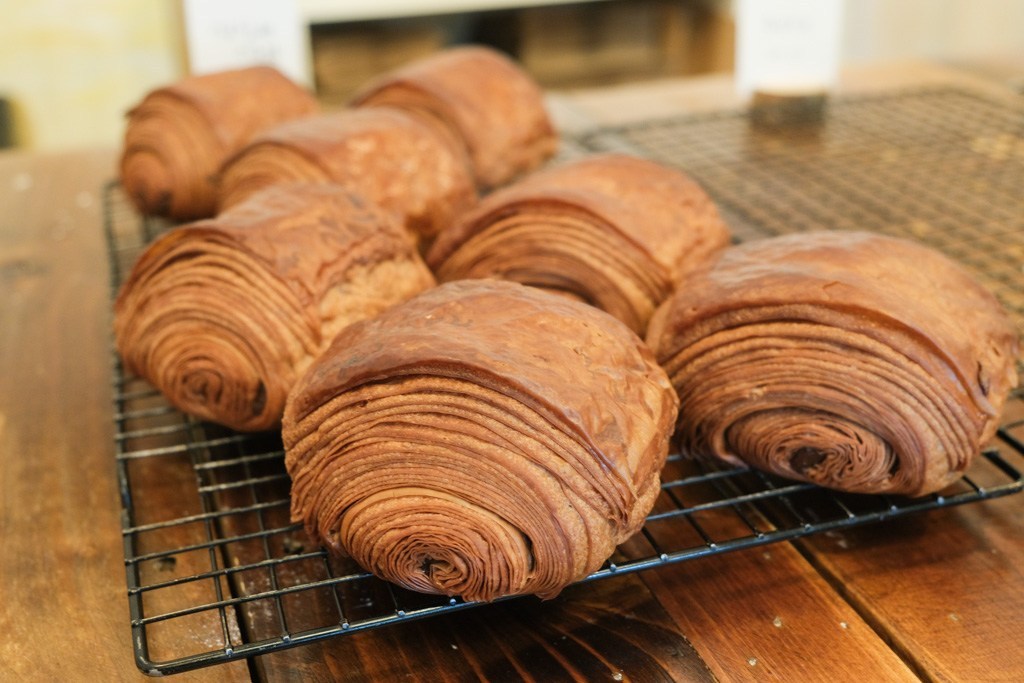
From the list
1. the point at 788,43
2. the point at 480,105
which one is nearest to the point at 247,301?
the point at 480,105

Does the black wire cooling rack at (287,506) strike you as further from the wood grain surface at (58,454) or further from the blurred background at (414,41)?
the blurred background at (414,41)

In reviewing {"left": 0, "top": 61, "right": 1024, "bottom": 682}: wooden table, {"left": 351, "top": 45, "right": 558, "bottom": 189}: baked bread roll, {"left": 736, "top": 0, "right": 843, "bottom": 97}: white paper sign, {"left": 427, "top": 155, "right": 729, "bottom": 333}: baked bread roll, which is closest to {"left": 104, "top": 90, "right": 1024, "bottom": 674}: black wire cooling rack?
{"left": 0, "top": 61, "right": 1024, "bottom": 682}: wooden table

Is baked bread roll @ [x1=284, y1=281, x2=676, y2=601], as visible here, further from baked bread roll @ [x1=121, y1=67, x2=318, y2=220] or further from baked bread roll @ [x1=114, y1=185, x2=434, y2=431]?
baked bread roll @ [x1=121, y1=67, x2=318, y2=220]

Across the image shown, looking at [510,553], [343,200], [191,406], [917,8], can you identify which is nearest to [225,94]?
[343,200]

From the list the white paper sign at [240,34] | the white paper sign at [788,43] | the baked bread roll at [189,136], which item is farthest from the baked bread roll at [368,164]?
the white paper sign at [788,43]

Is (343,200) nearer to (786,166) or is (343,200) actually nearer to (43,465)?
(43,465)

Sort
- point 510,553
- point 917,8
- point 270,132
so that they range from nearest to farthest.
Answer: point 510,553
point 270,132
point 917,8
